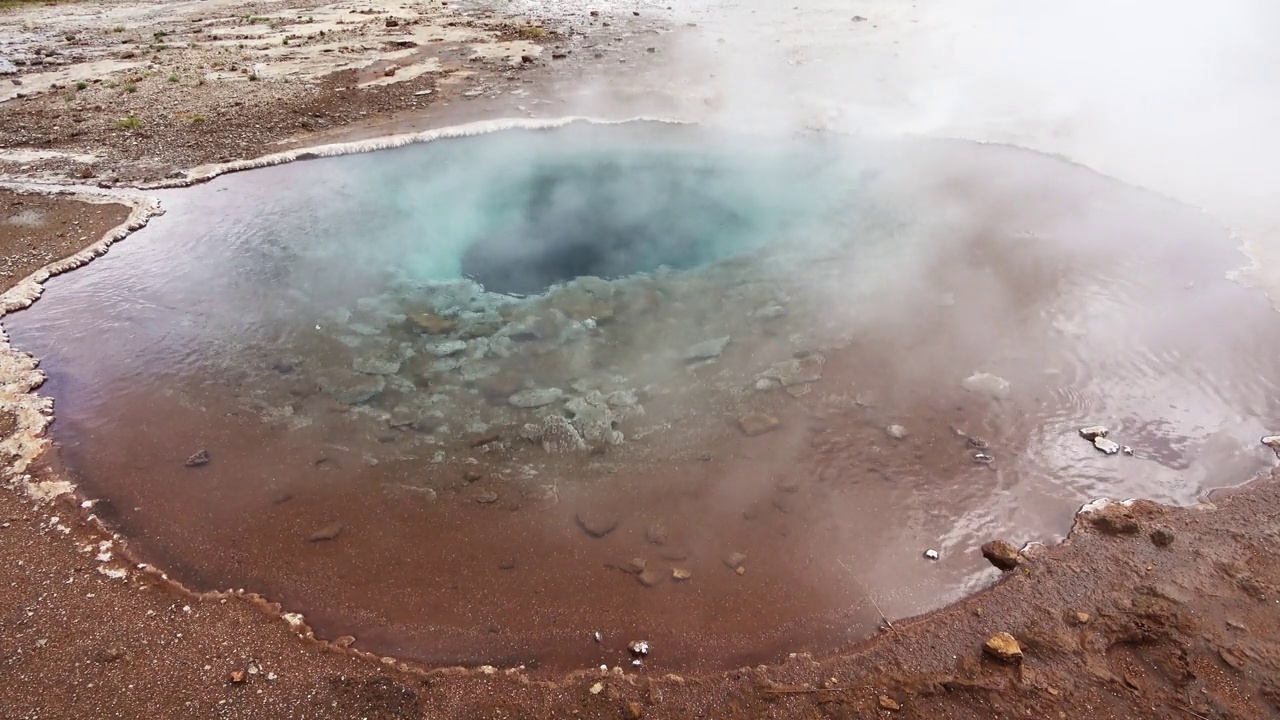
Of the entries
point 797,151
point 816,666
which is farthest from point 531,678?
point 797,151

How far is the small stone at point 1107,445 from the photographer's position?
16.7ft

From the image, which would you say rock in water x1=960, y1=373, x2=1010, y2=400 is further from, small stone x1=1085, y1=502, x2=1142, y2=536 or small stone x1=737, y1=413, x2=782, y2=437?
small stone x1=737, y1=413, x2=782, y2=437

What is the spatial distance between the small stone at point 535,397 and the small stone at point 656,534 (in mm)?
1661

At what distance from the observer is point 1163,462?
197 inches

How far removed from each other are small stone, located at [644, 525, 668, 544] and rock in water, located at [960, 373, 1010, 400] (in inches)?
122

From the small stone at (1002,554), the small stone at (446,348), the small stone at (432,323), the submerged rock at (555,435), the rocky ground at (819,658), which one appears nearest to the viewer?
the rocky ground at (819,658)

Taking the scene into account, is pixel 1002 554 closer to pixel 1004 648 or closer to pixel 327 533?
pixel 1004 648

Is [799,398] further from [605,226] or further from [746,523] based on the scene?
[605,226]

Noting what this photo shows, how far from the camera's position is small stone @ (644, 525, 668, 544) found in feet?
14.8

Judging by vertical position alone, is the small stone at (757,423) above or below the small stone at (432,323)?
below

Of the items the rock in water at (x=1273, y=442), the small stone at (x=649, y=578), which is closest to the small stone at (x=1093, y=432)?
the rock in water at (x=1273, y=442)

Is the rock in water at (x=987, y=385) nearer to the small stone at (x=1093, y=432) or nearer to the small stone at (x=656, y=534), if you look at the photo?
the small stone at (x=1093, y=432)

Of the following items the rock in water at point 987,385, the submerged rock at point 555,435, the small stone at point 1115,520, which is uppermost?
the rock in water at point 987,385

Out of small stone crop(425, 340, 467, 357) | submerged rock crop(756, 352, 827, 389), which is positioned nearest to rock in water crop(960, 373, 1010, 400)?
submerged rock crop(756, 352, 827, 389)
